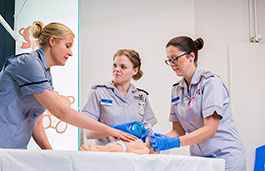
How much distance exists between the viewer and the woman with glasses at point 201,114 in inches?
74.0

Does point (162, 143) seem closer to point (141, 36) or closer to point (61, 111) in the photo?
point (61, 111)

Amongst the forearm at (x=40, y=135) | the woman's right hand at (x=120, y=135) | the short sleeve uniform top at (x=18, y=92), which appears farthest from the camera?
the forearm at (x=40, y=135)

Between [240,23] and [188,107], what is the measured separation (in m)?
1.87

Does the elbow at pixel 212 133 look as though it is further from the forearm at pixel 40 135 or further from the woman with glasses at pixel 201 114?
the forearm at pixel 40 135

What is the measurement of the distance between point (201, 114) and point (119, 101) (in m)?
0.59

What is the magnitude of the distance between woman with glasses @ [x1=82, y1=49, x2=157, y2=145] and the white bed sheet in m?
0.81

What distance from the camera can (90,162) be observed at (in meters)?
1.22

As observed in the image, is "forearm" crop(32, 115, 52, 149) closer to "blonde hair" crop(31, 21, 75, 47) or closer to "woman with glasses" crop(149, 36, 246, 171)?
"blonde hair" crop(31, 21, 75, 47)

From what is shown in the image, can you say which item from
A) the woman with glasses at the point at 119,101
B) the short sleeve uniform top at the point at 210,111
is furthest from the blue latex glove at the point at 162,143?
the woman with glasses at the point at 119,101

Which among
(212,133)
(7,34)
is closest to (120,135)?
(212,133)

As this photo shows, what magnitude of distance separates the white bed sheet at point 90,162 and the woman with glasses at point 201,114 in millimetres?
372

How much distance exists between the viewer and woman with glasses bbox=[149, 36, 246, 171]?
188cm

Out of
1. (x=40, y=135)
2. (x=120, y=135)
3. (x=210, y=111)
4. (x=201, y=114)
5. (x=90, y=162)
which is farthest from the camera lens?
(x=201, y=114)

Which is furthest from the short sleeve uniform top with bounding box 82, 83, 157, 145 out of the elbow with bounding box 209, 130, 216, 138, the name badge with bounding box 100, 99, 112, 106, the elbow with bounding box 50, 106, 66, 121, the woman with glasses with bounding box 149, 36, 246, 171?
the elbow with bounding box 50, 106, 66, 121
